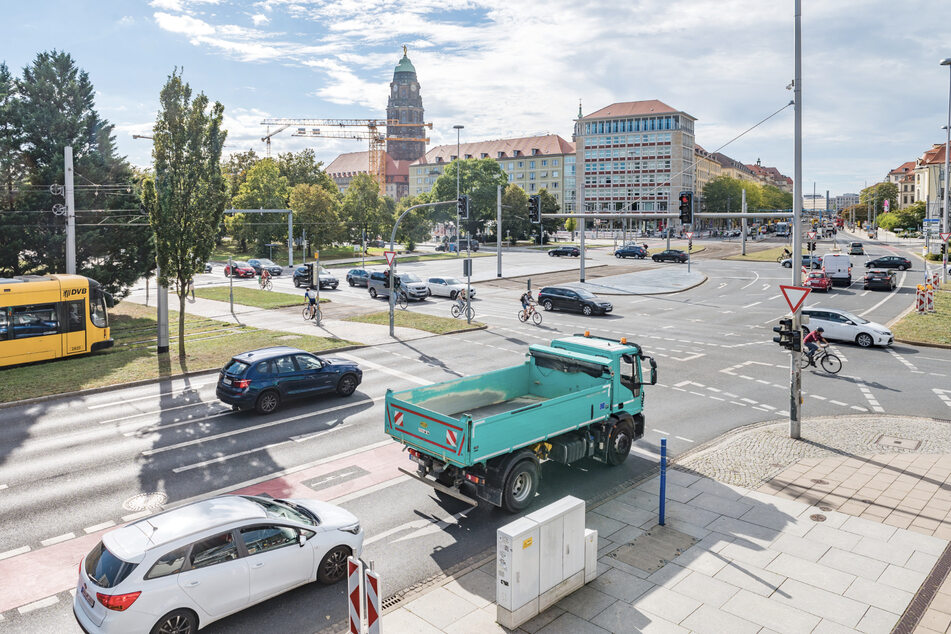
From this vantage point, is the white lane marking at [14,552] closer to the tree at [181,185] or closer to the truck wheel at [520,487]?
the truck wheel at [520,487]

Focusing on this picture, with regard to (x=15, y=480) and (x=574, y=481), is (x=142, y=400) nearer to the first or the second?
(x=15, y=480)

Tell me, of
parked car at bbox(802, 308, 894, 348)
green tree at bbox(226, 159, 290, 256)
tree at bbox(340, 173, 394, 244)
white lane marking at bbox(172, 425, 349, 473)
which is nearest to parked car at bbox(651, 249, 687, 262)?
tree at bbox(340, 173, 394, 244)

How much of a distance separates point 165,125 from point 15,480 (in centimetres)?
1366

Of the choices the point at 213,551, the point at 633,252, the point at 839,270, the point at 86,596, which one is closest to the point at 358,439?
the point at 213,551

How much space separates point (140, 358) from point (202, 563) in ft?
60.6

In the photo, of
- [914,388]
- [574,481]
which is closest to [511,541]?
[574,481]

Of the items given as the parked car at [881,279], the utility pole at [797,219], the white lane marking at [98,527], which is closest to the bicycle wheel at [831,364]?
the utility pole at [797,219]

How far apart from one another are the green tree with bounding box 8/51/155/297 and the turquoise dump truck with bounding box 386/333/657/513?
24331 mm

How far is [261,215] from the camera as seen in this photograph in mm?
74250

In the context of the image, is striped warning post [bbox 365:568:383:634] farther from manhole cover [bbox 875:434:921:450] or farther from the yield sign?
manhole cover [bbox 875:434:921:450]

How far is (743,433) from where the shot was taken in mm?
15578

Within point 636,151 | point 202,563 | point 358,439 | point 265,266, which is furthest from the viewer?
point 636,151

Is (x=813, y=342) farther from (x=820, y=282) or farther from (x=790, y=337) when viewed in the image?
(x=820, y=282)

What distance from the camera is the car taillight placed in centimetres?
673
